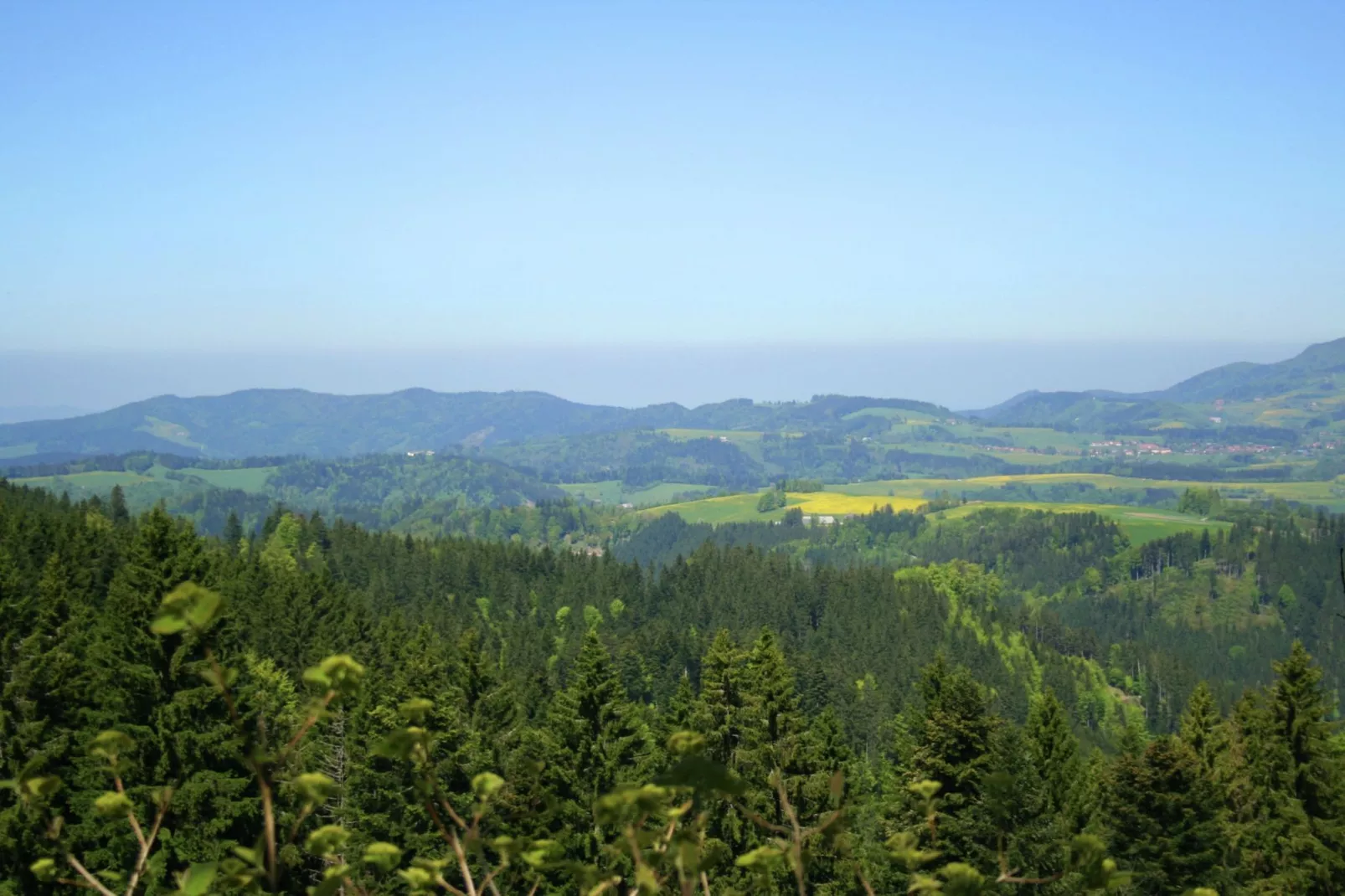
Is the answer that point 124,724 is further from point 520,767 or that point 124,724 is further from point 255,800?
point 520,767

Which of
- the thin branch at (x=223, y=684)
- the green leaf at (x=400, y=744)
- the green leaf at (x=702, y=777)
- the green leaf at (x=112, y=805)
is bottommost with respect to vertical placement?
the green leaf at (x=112, y=805)

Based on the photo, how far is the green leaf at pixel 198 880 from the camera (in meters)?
3.40

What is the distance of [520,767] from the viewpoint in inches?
187

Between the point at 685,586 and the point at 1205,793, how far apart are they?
107 metres

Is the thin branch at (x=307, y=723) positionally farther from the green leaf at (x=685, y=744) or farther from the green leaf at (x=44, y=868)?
the green leaf at (x=685, y=744)

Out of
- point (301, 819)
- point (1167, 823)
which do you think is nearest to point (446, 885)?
point (301, 819)

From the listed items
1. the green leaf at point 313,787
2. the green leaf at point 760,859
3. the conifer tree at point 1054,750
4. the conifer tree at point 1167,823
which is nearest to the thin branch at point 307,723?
the green leaf at point 313,787

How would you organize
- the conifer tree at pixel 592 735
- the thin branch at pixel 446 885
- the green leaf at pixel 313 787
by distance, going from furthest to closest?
the conifer tree at pixel 592 735
the thin branch at pixel 446 885
the green leaf at pixel 313 787

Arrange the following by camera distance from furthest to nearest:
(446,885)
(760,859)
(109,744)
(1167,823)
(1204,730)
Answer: (1204,730)
(1167,823)
(109,744)
(760,859)
(446,885)

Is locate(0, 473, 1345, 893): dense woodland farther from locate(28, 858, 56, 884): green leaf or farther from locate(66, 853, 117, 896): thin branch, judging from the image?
locate(66, 853, 117, 896): thin branch

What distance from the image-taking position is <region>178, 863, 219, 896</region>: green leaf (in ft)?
11.2

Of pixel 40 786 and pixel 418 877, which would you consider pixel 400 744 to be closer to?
pixel 418 877

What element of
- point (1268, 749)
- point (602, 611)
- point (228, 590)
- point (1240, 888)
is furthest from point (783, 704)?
point (602, 611)

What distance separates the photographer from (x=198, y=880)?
11.3 ft
